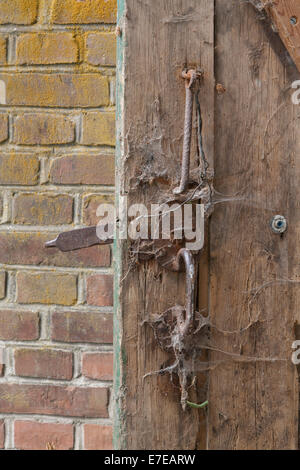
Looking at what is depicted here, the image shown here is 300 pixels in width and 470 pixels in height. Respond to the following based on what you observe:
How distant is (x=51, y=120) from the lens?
1003mm

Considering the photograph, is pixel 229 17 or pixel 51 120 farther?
pixel 51 120

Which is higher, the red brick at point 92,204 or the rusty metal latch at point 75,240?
the red brick at point 92,204

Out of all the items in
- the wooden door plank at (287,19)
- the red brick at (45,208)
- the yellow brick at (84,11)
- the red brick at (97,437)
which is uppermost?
the yellow brick at (84,11)

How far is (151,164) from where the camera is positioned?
73cm

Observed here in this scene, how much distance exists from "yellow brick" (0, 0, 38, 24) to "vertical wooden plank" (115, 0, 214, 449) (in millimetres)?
370

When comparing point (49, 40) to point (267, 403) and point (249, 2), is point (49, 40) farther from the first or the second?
point (267, 403)

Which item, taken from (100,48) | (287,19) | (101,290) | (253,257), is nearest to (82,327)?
(101,290)

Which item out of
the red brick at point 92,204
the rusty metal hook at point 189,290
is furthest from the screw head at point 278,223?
the red brick at point 92,204

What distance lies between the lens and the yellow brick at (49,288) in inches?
39.7

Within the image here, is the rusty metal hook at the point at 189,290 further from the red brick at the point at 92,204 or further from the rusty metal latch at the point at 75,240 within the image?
the red brick at the point at 92,204

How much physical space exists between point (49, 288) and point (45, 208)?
19 centimetres
